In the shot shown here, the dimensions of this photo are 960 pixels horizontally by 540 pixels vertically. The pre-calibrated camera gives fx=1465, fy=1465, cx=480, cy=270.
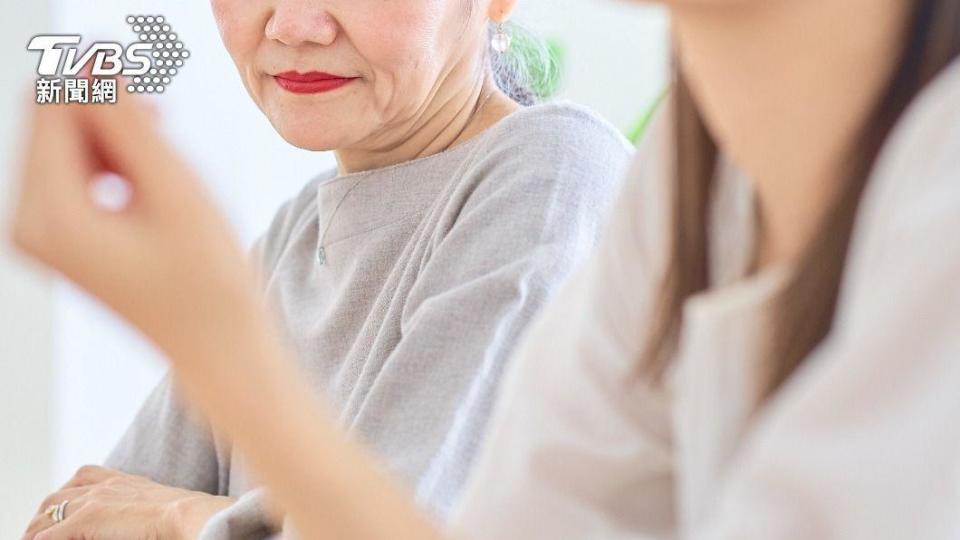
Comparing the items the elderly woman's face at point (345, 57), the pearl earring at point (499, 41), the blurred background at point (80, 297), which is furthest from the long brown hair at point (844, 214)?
the blurred background at point (80, 297)

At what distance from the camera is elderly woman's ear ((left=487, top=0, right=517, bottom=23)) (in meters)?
1.23

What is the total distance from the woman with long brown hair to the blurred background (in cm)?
173

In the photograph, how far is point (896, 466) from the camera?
1.48 feet

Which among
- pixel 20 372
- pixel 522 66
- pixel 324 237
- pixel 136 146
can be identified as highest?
pixel 136 146

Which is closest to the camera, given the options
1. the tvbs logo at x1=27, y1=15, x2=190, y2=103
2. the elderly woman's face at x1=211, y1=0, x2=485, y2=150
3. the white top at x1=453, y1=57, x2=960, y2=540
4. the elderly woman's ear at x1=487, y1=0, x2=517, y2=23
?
the white top at x1=453, y1=57, x2=960, y2=540

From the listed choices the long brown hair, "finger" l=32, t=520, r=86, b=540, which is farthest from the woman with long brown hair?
"finger" l=32, t=520, r=86, b=540

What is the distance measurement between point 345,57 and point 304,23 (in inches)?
1.6

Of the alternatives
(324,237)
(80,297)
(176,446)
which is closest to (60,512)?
(176,446)

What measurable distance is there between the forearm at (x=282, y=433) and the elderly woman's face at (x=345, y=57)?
611 millimetres

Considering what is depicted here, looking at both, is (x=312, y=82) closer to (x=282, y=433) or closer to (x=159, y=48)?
(x=282, y=433)

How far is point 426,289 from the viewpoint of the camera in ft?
3.42

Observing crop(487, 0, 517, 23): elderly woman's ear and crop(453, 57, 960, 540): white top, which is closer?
crop(453, 57, 960, 540): white top

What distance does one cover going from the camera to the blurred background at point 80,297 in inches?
94.4

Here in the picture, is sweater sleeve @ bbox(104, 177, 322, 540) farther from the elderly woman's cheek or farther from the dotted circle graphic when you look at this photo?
the dotted circle graphic
